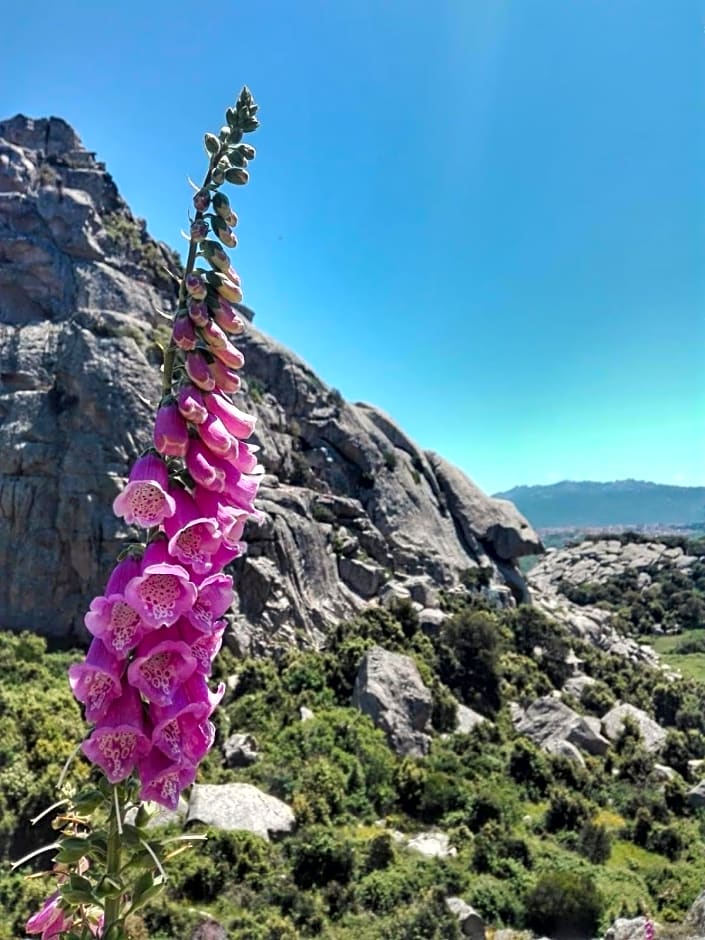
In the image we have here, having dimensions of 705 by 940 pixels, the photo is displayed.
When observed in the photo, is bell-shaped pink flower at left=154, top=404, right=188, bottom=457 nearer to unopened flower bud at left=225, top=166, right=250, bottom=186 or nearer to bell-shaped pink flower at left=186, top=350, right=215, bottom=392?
bell-shaped pink flower at left=186, top=350, right=215, bottom=392

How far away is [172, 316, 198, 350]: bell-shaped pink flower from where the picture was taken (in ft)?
7.97

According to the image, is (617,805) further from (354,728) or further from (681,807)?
(354,728)

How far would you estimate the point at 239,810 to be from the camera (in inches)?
576

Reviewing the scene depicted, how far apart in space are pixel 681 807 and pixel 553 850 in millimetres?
6867

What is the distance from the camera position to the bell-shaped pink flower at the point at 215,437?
94.6 inches

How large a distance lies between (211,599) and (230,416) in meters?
0.73

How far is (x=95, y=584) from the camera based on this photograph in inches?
1010

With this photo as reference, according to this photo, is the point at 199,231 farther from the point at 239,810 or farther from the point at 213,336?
the point at 239,810

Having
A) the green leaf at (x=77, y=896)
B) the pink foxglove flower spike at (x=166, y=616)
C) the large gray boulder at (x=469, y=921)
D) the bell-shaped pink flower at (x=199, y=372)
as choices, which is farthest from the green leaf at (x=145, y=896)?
the large gray boulder at (x=469, y=921)

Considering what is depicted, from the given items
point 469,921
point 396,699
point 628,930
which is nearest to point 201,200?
point 628,930

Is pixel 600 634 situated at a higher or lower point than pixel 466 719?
lower

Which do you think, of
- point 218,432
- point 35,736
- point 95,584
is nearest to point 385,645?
point 95,584

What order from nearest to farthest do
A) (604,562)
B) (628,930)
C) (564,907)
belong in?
(628,930)
(564,907)
(604,562)

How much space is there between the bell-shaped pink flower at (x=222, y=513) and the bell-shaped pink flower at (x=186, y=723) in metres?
0.49
